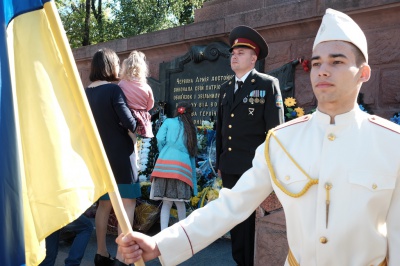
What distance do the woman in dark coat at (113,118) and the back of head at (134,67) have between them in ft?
1.28

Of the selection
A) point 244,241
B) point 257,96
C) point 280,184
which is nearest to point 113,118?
point 257,96

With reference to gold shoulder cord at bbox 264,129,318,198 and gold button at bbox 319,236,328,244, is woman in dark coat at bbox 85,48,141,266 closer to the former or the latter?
gold shoulder cord at bbox 264,129,318,198

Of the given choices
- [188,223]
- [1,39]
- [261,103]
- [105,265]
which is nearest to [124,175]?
[105,265]

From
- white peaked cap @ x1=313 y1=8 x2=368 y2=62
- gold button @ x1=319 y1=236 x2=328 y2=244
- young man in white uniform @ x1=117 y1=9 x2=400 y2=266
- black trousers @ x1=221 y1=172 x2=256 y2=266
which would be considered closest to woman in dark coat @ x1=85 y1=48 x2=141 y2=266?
black trousers @ x1=221 y1=172 x2=256 y2=266

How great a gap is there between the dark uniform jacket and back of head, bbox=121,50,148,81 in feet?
3.37

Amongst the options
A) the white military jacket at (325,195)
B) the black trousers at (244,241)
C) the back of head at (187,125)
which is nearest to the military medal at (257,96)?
the black trousers at (244,241)

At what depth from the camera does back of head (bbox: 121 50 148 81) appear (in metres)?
4.46

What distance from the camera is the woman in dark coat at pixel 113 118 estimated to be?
13.0ft

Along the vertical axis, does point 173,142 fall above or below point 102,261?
above

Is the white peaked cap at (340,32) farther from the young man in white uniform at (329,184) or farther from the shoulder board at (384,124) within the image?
the shoulder board at (384,124)

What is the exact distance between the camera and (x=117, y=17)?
1827 centimetres

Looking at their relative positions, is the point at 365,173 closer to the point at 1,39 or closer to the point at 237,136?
the point at 1,39

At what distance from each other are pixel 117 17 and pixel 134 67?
47.7 ft

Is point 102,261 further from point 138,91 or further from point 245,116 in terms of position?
point 245,116
